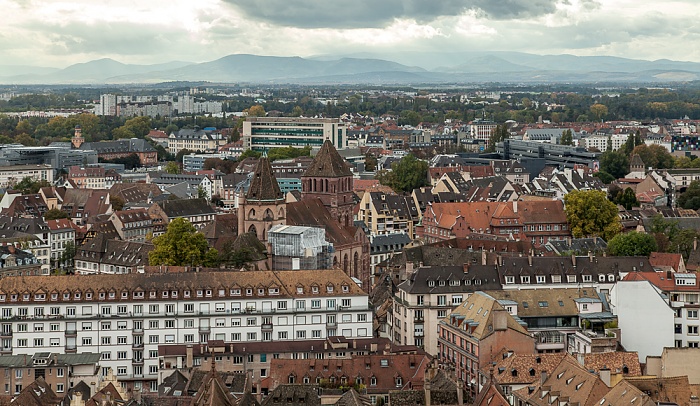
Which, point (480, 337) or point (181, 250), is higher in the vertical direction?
point (480, 337)

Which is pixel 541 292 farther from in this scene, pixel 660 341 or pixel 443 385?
pixel 443 385

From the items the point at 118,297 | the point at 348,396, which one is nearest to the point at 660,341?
the point at 348,396

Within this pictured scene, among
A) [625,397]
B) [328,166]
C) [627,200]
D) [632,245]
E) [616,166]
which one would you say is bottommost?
[616,166]

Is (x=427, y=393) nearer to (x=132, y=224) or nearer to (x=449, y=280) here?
(x=449, y=280)

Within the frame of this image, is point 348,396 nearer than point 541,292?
Yes

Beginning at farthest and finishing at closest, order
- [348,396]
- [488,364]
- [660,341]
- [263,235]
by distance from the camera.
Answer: [263,235]
[660,341]
[488,364]
[348,396]

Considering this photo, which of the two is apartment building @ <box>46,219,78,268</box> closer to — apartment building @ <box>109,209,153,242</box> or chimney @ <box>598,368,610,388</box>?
apartment building @ <box>109,209,153,242</box>

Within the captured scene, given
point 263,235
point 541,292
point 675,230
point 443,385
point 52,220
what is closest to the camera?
point 443,385

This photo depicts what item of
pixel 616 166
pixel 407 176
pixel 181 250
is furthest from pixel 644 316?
pixel 616 166

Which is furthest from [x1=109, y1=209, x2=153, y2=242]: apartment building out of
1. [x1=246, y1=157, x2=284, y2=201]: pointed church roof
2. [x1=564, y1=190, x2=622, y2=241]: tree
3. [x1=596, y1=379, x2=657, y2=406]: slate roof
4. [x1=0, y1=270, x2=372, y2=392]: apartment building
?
[x1=596, y1=379, x2=657, y2=406]: slate roof
